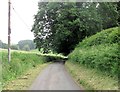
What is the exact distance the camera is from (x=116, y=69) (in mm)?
14477

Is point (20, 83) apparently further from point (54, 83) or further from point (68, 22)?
point (68, 22)

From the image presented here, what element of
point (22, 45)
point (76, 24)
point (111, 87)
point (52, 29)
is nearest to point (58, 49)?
point (52, 29)

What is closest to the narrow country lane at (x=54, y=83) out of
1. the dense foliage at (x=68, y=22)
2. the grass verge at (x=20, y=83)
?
the grass verge at (x=20, y=83)

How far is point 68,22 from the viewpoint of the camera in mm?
47375

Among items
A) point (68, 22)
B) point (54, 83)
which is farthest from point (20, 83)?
point (68, 22)

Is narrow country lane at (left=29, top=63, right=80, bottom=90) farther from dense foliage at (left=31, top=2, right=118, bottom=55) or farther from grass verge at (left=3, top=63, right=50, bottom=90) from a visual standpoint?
dense foliage at (left=31, top=2, right=118, bottom=55)

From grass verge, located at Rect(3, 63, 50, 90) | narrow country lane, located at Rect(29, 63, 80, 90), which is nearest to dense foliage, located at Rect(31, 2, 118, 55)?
narrow country lane, located at Rect(29, 63, 80, 90)

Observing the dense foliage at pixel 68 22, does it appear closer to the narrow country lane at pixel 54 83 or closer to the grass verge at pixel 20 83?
the narrow country lane at pixel 54 83

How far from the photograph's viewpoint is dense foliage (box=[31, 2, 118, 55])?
47.0 m

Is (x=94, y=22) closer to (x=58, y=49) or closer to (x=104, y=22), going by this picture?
(x=104, y=22)

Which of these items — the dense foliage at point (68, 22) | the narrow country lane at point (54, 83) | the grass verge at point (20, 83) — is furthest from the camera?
the dense foliage at point (68, 22)

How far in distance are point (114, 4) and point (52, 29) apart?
13.1 meters

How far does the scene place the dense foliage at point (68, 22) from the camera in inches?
1850

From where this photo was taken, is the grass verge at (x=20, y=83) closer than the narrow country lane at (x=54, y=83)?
No
